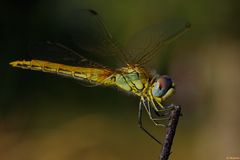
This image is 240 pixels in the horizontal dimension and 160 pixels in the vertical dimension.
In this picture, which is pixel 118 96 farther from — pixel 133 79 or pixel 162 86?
pixel 162 86

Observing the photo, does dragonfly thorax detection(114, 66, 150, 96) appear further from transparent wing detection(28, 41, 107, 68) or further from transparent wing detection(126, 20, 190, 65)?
transparent wing detection(28, 41, 107, 68)

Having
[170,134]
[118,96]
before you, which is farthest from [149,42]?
[118,96]

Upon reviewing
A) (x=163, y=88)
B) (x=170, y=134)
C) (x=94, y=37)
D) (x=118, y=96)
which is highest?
(x=118, y=96)

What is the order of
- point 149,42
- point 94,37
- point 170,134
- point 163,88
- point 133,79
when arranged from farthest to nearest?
point 94,37 → point 149,42 → point 133,79 → point 163,88 → point 170,134

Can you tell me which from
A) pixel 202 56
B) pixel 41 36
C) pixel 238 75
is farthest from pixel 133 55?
pixel 41 36

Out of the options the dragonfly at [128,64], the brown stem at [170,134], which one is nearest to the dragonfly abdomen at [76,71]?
the dragonfly at [128,64]

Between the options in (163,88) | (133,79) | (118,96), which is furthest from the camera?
(118,96)
